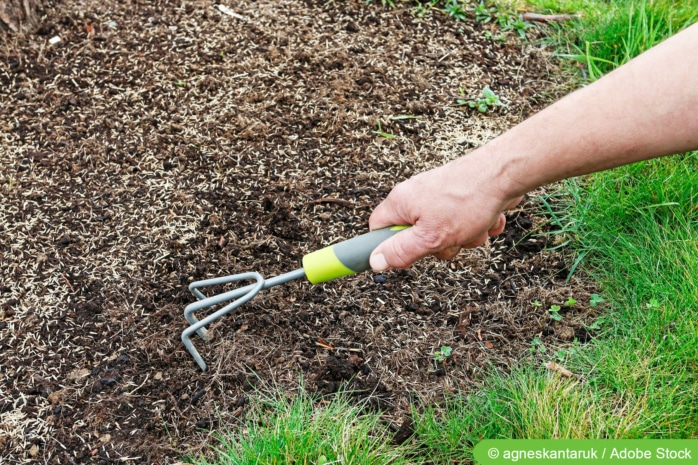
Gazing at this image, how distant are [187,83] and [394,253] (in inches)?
69.7

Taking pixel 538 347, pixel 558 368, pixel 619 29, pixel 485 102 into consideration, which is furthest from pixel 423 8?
pixel 558 368

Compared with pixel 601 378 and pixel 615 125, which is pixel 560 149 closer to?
pixel 615 125

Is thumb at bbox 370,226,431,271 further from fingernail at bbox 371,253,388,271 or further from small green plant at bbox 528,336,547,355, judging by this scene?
small green plant at bbox 528,336,547,355

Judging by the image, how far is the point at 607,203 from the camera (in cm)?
267

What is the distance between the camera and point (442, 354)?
2389mm

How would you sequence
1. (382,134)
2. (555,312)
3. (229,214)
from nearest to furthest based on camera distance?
(555,312) < (229,214) < (382,134)

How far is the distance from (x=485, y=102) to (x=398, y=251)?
1573mm

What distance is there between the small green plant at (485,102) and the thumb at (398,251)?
150 cm

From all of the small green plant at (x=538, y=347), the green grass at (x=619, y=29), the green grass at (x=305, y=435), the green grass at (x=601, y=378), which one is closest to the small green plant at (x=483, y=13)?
the green grass at (x=619, y=29)

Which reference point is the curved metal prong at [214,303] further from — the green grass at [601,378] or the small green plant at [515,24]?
the small green plant at [515,24]

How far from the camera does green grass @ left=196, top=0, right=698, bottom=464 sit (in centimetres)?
204

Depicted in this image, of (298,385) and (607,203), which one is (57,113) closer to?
(298,385)

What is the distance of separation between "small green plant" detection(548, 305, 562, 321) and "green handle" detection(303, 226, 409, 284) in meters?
0.84

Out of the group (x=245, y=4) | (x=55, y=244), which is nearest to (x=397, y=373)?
(x=55, y=244)
